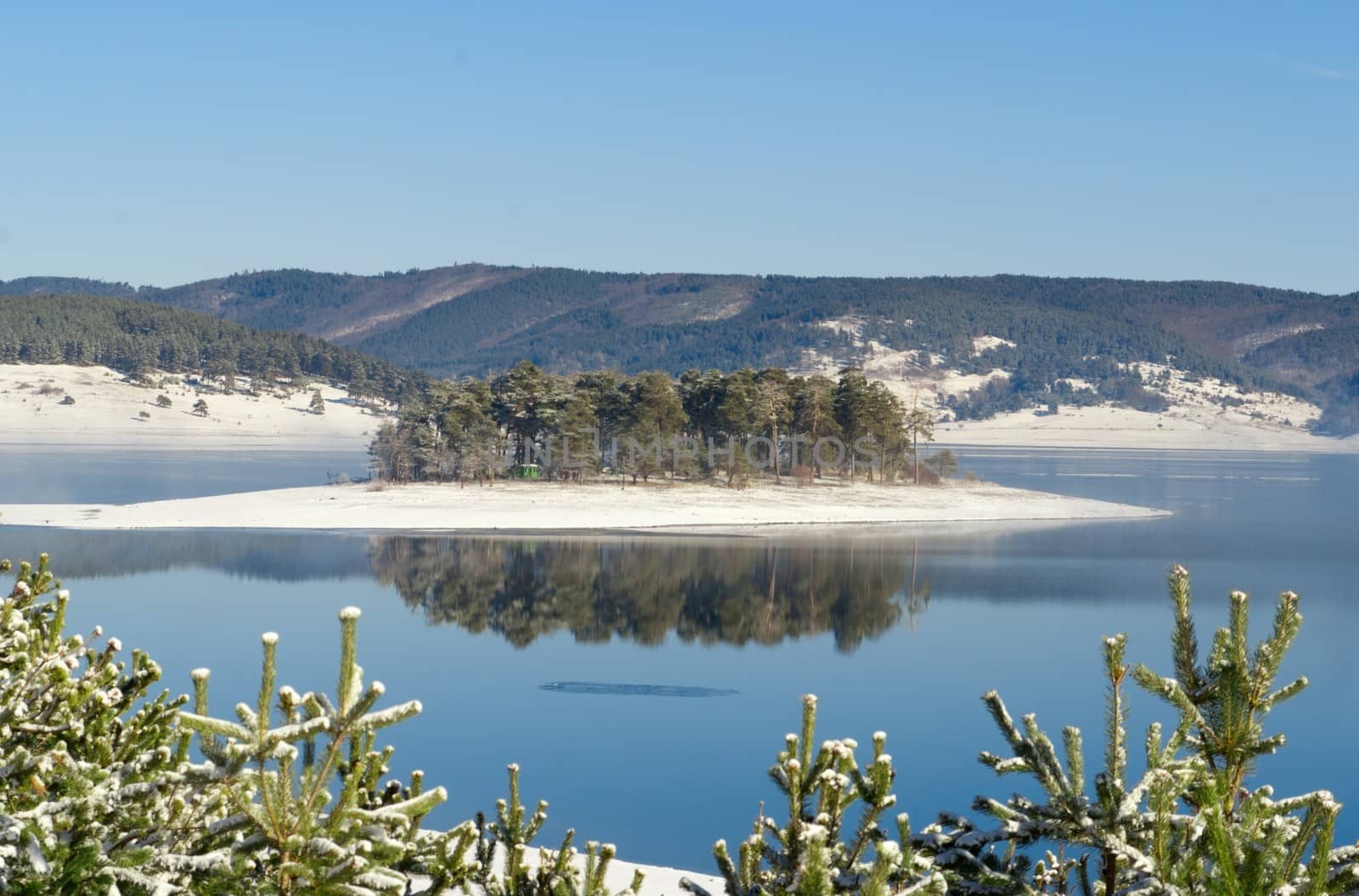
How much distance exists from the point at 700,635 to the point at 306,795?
1711 inches

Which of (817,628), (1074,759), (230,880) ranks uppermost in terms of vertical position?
(1074,759)

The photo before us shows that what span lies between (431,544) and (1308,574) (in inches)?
1577

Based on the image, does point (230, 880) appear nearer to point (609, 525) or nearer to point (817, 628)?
point (817, 628)

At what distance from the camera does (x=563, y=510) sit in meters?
85.4

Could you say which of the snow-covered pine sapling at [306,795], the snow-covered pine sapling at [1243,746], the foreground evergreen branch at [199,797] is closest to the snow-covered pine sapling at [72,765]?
the foreground evergreen branch at [199,797]

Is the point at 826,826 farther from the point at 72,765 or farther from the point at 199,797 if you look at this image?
the point at 72,765

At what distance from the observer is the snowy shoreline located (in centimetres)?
7925

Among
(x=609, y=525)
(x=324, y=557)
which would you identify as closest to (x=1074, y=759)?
(x=324, y=557)

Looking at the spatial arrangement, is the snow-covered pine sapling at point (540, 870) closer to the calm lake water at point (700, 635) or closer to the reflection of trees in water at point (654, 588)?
the calm lake water at point (700, 635)

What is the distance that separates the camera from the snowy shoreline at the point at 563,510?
260ft

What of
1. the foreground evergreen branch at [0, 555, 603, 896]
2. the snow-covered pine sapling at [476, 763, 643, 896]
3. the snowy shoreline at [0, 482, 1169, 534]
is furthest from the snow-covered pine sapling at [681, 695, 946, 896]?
the snowy shoreline at [0, 482, 1169, 534]

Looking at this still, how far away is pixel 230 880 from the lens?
25.8 feet

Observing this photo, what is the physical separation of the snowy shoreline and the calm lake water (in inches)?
149

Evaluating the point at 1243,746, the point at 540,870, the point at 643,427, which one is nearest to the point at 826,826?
the point at 540,870
